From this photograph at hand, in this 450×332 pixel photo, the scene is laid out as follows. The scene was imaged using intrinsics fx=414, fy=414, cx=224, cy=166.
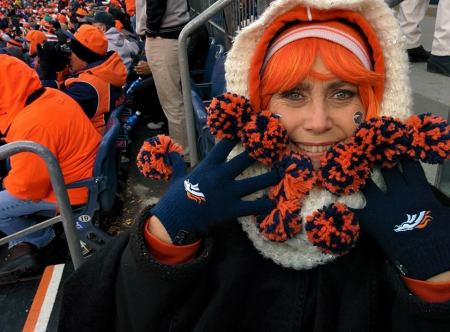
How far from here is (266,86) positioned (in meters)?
1.03

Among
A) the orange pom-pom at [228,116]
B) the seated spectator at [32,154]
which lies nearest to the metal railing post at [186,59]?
the seated spectator at [32,154]

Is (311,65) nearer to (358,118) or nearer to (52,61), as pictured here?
(358,118)

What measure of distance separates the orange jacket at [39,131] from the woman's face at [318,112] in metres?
1.83

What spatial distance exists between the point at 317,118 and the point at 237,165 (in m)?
0.21

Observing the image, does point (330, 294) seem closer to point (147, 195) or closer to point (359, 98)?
point (359, 98)

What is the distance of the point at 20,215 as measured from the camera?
103 inches

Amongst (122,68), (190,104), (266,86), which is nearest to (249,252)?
(266,86)

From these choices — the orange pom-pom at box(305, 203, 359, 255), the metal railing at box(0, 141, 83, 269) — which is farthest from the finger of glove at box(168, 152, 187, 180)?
the metal railing at box(0, 141, 83, 269)

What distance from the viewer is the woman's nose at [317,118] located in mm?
951

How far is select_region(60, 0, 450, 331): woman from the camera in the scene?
90 cm

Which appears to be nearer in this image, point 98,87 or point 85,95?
point 85,95

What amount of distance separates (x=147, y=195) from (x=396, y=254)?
2923mm

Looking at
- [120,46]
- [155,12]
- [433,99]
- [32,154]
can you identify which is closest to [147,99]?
[120,46]

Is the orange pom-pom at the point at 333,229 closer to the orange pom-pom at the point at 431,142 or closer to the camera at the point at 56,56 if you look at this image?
the orange pom-pom at the point at 431,142
